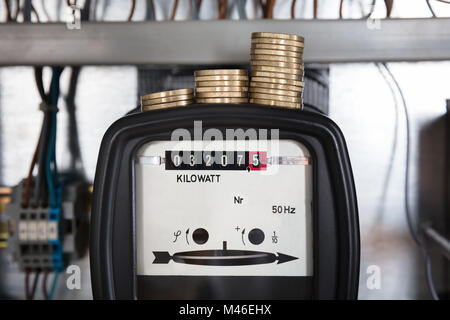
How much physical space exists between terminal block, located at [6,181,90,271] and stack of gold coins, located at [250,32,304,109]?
51 centimetres

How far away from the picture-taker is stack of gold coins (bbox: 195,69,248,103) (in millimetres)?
770

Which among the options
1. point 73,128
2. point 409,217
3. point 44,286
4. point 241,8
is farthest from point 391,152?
point 44,286

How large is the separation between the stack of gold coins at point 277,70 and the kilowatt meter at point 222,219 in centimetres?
6

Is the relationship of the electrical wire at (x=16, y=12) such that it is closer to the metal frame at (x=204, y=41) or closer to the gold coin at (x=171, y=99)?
the metal frame at (x=204, y=41)

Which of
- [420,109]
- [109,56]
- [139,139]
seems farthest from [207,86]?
[420,109]

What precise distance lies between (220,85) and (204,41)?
17cm

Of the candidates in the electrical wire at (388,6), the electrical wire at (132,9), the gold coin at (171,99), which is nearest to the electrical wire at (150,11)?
the electrical wire at (132,9)

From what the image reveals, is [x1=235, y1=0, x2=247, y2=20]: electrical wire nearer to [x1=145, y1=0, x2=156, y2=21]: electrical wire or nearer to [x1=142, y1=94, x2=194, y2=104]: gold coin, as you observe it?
[x1=145, y1=0, x2=156, y2=21]: electrical wire

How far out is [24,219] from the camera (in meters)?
1.05

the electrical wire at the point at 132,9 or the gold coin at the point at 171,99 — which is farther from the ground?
the electrical wire at the point at 132,9

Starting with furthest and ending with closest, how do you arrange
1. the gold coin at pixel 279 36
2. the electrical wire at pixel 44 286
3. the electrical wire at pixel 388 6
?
the electrical wire at pixel 44 286
the electrical wire at pixel 388 6
the gold coin at pixel 279 36

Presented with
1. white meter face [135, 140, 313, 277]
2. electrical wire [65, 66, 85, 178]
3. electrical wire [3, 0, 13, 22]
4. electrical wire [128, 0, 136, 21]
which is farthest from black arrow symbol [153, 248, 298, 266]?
electrical wire [3, 0, 13, 22]

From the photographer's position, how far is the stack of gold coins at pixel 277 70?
769mm
